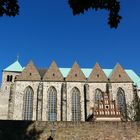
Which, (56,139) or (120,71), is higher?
(120,71)

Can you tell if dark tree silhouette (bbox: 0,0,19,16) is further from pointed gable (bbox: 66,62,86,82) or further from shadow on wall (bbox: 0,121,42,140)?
pointed gable (bbox: 66,62,86,82)

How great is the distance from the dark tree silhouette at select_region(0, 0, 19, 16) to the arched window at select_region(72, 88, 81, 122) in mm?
38224

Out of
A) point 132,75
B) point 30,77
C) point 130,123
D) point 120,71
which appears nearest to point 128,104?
point 120,71

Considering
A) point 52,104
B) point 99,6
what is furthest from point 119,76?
point 99,6

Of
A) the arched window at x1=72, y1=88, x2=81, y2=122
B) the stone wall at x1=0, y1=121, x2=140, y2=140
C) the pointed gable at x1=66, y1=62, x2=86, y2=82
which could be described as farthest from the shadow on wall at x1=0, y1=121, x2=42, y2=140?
the pointed gable at x1=66, y1=62, x2=86, y2=82

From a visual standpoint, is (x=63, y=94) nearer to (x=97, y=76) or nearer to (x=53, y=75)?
(x=53, y=75)

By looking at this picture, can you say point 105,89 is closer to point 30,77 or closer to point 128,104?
point 128,104

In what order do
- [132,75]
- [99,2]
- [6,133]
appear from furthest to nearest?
[132,75] → [6,133] → [99,2]

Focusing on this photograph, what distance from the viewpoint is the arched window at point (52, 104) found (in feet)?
151

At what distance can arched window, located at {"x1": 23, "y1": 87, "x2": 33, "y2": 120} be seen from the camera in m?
45.8

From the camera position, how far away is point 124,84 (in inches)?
1960

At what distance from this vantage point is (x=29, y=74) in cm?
4997

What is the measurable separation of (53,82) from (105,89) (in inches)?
348

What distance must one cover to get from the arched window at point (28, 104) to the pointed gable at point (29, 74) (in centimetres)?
196
